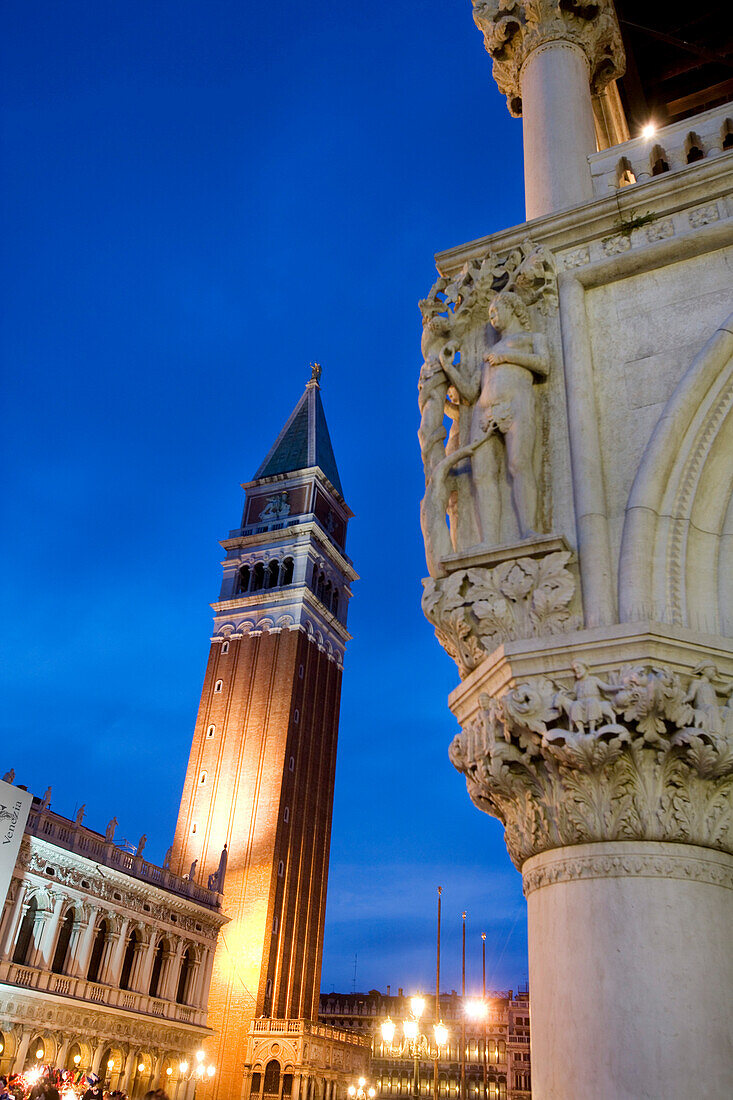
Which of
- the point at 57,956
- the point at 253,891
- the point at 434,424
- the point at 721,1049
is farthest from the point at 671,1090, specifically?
the point at 253,891

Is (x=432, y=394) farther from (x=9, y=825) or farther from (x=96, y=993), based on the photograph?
(x=96, y=993)

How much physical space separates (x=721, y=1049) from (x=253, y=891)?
4318cm

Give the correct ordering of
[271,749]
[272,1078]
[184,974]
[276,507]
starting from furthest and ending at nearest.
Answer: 1. [276,507]
2. [271,749]
3. [272,1078]
4. [184,974]

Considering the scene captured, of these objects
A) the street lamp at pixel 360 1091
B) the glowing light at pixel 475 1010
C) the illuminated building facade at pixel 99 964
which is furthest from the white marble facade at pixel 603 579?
the street lamp at pixel 360 1091

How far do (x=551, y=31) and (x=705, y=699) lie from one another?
225 inches

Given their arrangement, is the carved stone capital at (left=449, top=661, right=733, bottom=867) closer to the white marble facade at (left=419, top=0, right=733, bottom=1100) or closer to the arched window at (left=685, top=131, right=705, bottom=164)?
the white marble facade at (left=419, top=0, right=733, bottom=1100)

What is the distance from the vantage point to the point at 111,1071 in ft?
97.7

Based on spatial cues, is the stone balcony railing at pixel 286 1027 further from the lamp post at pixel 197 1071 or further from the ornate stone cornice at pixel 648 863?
the ornate stone cornice at pixel 648 863

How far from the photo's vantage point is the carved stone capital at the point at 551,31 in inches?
273

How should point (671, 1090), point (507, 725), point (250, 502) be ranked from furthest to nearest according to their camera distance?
1. point (250, 502)
2. point (507, 725)
3. point (671, 1090)

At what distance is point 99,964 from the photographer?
101 feet

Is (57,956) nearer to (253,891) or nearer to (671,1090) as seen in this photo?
(253,891)

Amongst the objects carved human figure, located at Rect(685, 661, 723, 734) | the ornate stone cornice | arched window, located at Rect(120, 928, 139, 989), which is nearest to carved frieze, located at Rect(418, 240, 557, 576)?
carved human figure, located at Rect(685, 661, 723, 734)

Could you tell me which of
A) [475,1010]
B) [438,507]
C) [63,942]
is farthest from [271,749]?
[438,507]
